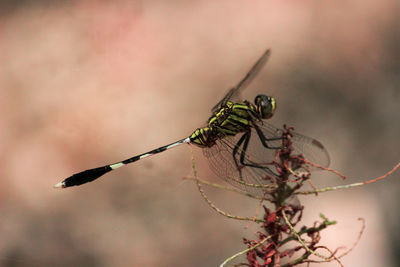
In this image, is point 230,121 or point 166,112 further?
point 166,112

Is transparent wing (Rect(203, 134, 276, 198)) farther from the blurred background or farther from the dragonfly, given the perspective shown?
the blurred background

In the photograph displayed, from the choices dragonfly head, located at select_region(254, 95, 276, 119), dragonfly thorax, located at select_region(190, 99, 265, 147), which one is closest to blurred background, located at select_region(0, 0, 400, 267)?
dragonfly thorax, located at select_region(190, 99, 265, 147)

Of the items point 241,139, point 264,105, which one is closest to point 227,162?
point 241,139

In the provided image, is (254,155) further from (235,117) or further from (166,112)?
(166,112)

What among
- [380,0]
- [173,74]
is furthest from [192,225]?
[380,0]

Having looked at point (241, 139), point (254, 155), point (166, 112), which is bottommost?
point (254, 155)

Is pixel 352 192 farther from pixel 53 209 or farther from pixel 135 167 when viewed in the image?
pixel 53 209
